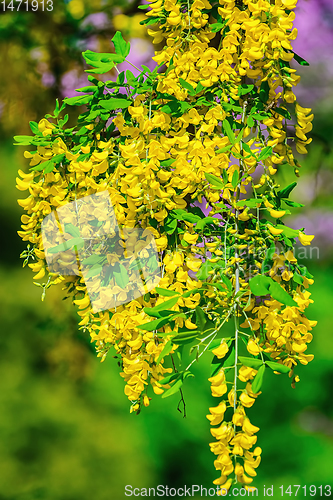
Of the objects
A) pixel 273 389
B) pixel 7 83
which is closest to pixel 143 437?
pixel 273 389

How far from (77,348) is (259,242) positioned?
936 mm

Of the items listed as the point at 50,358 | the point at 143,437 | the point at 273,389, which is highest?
the point at 50,358

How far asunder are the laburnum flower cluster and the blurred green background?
29.9 inches

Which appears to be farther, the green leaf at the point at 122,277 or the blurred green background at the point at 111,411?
the blurred green background at the point at 111,411

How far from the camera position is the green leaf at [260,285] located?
0.42 m

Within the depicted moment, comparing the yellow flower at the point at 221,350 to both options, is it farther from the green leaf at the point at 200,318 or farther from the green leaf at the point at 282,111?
the green leaf at the point at 282,111

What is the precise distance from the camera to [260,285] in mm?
424

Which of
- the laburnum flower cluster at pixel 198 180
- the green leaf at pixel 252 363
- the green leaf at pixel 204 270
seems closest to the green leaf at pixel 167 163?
the laburnum flower cluster at pixel 198 180

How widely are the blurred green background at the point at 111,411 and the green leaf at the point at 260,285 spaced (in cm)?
89

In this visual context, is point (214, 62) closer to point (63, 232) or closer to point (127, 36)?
point (63, 232)

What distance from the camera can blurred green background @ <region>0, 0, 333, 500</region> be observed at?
143 centimetres

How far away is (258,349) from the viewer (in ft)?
1.46

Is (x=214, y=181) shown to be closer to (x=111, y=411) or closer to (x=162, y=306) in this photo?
(x=162, y=306)

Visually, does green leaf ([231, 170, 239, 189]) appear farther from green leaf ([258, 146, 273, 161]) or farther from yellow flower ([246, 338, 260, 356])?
yellow flower ([246, 338, 260, 356])
